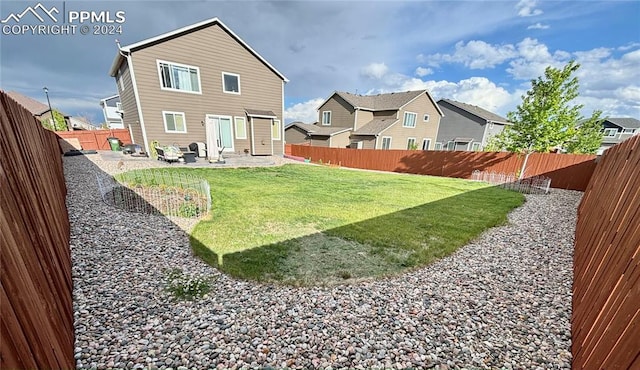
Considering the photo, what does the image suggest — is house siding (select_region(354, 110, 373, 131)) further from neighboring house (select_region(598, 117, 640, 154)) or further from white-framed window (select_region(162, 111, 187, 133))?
neighboring house (select_region(598, 117, 640, 154))

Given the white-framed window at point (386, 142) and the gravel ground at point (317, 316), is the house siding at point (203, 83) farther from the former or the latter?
the white-framed window at point (386, 142)

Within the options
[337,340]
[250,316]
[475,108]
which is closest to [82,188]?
[250,316]

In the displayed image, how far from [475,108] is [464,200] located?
92.6ft

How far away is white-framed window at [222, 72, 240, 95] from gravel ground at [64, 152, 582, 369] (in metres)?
12.9

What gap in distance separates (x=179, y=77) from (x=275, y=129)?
21.2ft

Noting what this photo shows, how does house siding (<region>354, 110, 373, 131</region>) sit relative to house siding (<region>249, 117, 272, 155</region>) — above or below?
above

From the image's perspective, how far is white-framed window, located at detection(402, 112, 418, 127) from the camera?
24.9 m

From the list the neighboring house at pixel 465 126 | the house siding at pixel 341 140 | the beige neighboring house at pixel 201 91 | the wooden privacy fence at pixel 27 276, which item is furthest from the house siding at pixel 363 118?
the wooden privacy fence at pixel 27 276

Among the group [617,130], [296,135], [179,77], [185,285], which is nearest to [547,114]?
[185,285]

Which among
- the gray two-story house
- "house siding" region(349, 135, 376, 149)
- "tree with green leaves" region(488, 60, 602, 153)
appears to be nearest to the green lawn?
"tree with green leaves" region(488, 60, 602, 153)

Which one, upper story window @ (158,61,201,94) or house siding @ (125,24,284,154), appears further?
upper story window @ (158,61,201,94)

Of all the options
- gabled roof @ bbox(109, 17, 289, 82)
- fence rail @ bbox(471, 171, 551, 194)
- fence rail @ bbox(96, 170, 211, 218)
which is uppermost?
gabled roof @ bbox(109, 17, 289, 82)

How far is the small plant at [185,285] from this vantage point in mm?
3080

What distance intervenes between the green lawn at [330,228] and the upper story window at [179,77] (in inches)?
281
